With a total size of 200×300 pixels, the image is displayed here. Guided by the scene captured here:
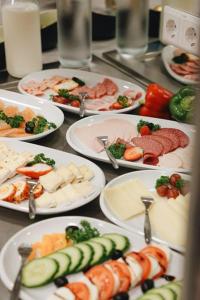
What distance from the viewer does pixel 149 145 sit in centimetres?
126

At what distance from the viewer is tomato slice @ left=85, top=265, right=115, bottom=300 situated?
80 cm

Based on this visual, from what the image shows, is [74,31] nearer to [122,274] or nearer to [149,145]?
[149,145]

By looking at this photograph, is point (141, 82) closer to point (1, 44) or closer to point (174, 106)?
point (174, 106)

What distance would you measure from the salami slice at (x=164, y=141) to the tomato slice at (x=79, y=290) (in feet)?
1.68

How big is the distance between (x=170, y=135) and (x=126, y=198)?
30 centimetres

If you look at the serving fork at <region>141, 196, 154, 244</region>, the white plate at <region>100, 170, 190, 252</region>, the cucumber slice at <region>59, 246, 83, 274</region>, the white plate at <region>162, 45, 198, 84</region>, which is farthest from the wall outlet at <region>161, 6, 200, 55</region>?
the cucumber slice at <region>59, 246, 83, 274</region>

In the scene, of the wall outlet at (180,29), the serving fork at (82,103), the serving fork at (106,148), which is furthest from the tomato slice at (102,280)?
the wall outlet at (180,29)

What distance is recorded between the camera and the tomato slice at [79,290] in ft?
2.63

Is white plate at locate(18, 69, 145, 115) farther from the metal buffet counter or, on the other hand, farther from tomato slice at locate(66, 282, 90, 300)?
tomato slice at locate(66, 282, 90, 300)

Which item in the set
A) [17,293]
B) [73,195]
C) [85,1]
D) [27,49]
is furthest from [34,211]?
[85,1]

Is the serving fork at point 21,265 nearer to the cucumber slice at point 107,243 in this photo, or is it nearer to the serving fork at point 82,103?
the cucumber slice at point 107,243

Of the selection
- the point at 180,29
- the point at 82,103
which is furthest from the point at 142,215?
the point at 180,29

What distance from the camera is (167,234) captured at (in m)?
0.96

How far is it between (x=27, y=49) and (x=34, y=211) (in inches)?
29.4
